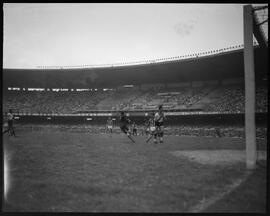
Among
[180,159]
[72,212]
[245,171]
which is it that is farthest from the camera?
[180,159]

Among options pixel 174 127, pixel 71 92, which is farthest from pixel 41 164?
pixel 71 92

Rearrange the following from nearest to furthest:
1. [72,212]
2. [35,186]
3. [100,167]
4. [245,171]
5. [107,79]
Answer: [72,212] < [35,186] < [245,171] < [100,167] < [107,79]

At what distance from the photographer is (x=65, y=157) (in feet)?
32.8

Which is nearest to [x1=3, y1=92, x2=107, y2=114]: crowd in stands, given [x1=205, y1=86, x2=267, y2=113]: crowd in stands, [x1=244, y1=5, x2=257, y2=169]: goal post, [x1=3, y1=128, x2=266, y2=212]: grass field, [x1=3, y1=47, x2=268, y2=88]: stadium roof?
[x1=3, y1=47, x2=268, y2=88]: stadium roof

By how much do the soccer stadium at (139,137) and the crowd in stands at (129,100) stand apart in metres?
0.15

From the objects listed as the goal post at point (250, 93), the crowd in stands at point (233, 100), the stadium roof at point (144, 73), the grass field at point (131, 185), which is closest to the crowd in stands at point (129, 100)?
the crowd in stands at point (233, 100)

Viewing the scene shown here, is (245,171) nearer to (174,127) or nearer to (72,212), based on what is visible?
(72,212)

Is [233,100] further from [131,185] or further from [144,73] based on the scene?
[131,185]

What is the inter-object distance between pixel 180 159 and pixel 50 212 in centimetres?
556

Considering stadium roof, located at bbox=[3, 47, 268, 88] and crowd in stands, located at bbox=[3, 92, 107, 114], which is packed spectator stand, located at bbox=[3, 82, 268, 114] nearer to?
crowd in stands, located at bbox=[3, 92, 107, 114]

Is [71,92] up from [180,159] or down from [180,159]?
up

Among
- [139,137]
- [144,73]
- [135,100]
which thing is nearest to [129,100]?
[135,100]

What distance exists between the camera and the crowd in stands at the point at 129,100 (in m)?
31.2

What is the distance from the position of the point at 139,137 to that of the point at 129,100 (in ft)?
59.5
